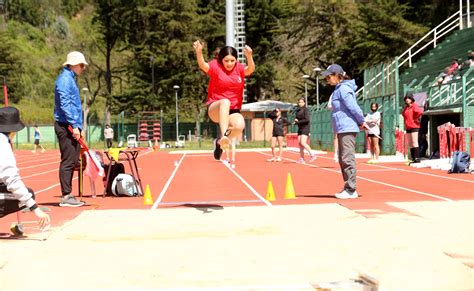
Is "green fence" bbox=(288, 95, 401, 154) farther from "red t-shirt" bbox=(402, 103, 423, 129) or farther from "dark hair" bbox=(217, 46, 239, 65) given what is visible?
"dark hair" bbox=(217, 46, 239, 65)

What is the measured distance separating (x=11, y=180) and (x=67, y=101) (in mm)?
3838

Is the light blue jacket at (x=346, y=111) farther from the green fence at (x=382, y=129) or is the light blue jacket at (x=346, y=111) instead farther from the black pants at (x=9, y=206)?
the green fence at (x=382, y=129)

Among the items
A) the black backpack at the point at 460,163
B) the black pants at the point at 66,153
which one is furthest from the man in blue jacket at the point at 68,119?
the black backpack at the point at 460,163

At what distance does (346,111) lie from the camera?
402 inches

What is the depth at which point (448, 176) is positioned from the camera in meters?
14.4

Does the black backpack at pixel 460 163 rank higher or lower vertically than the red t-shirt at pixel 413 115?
lower

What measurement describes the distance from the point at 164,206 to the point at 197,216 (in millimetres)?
1632

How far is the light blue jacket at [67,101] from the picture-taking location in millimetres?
9711

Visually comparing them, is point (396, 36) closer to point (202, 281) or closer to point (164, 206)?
point (164, 206)

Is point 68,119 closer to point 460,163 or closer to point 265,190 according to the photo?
point 265,190

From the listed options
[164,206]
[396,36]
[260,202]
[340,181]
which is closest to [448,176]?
[340,181]

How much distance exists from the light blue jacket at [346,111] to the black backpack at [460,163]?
5.80m

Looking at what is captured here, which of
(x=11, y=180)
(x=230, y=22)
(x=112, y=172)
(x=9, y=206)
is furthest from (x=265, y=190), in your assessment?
(x=11, y=180)

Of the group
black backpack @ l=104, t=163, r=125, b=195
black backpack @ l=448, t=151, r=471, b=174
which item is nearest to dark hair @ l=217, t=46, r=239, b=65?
black backpack @ l=104, t=163, r=125, b=195
